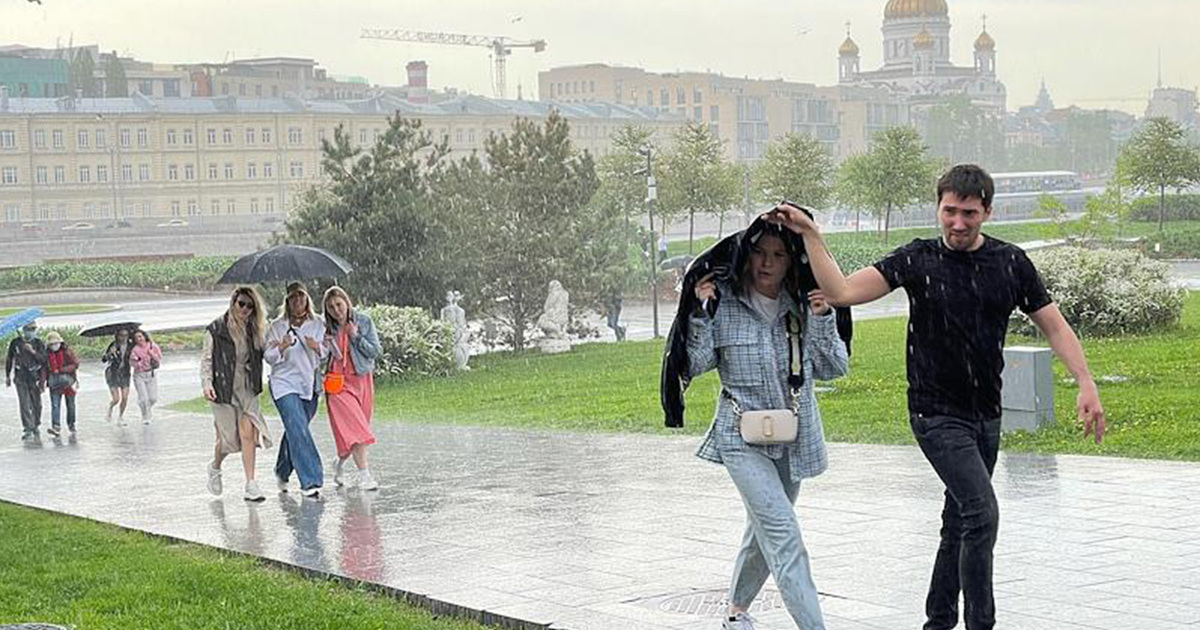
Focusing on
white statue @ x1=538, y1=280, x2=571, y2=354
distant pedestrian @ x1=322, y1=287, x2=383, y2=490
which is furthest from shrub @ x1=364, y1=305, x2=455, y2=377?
distant pedestrian @ x1=322, y1=287, x2=383, y2=490

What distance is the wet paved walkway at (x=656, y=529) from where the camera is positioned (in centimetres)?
763

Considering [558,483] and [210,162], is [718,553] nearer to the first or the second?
[558,483]

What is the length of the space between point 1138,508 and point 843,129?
171 m

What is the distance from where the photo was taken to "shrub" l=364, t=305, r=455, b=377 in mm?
28516

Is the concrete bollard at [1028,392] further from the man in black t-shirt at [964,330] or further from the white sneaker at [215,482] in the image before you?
the man in black t-shirt at [964,330]

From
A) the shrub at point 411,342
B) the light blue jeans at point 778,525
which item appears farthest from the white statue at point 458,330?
the light blue jeans at point 778,525

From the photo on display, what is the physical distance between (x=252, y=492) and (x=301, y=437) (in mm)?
547

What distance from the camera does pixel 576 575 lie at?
859 centimetres

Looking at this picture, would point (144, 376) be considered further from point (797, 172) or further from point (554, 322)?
point (797, 172)

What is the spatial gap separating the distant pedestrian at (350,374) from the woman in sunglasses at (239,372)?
1.60 ft

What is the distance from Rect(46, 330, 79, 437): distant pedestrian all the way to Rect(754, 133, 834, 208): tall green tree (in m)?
50.1

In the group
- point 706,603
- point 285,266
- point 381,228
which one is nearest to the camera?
point 706,603

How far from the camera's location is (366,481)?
42.2 ft

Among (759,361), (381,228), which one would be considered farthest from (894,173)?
(759,361)
